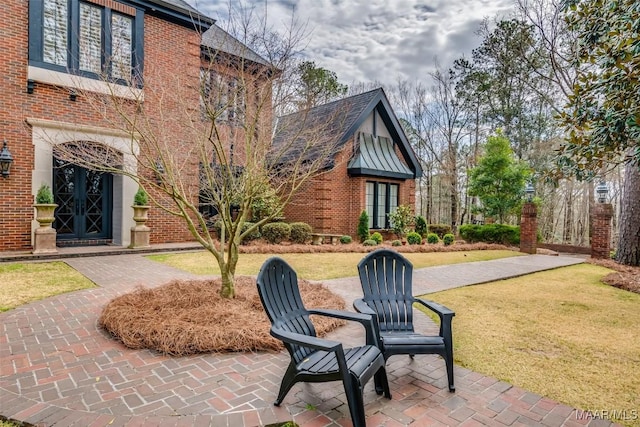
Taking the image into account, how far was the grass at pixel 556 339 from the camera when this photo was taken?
333cm

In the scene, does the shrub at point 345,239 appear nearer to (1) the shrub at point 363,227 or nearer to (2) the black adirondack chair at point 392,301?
(1) the shrub at point 363,227

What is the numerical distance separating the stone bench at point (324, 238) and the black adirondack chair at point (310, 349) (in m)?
10.6

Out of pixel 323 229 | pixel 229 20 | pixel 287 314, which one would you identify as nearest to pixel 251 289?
pixel 287 314

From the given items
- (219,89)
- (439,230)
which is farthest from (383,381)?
(439,230)

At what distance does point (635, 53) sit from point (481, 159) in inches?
559

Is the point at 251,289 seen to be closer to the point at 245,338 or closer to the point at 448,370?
the point at 245,338

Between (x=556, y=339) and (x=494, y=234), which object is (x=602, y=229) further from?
(x=556, y=339)

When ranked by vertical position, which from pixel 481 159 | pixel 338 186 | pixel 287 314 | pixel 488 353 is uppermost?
pixel 481 159

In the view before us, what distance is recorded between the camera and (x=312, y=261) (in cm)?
1049

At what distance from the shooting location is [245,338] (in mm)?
4008

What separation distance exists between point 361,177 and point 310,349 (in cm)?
1288

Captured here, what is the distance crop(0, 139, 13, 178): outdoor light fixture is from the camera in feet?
29.9

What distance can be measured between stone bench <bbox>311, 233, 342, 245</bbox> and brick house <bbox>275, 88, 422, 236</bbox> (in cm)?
43

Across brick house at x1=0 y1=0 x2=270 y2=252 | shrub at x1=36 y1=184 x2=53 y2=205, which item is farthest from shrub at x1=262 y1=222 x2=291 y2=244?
shrub at x1=36 y1=184 x2=53 y2=205
